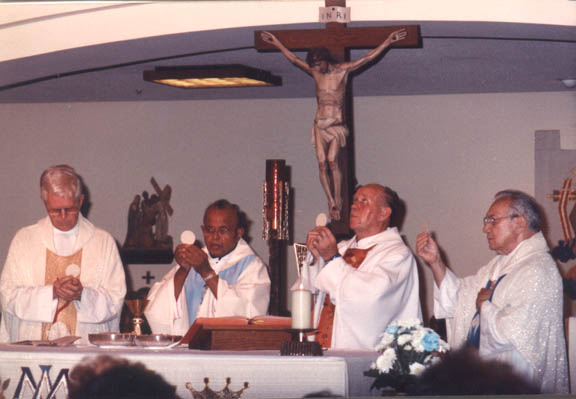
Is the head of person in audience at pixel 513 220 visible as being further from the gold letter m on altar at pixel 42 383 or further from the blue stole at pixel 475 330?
the gold letter m on altar at pixel 42 383

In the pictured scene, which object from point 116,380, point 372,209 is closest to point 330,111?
point 372,209

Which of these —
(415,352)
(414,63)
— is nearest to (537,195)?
(414,63)

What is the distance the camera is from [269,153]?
35.0 feet

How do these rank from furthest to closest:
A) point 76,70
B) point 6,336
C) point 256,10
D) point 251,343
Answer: point 76,70
point 256,10
point 6,336
point 251,343

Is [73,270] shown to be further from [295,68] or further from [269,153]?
[269,153]

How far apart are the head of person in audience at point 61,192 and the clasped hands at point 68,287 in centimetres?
60

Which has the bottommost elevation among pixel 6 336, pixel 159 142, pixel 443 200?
pixel 6 336

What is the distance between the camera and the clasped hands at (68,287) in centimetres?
581

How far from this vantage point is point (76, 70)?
28.0 ft

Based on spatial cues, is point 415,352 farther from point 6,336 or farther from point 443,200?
point 443,200

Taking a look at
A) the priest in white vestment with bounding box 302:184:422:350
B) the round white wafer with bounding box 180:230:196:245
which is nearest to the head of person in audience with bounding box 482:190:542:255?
the priest in white vestment with bounding box 302:184:422:350

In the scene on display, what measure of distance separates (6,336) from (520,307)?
3.33 meters

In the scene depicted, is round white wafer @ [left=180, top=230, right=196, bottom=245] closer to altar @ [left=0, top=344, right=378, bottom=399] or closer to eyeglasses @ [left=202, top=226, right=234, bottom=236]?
eyeglasses @ [left=202, top=226, right=234, bottom=236]

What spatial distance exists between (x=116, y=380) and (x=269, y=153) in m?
7.83
